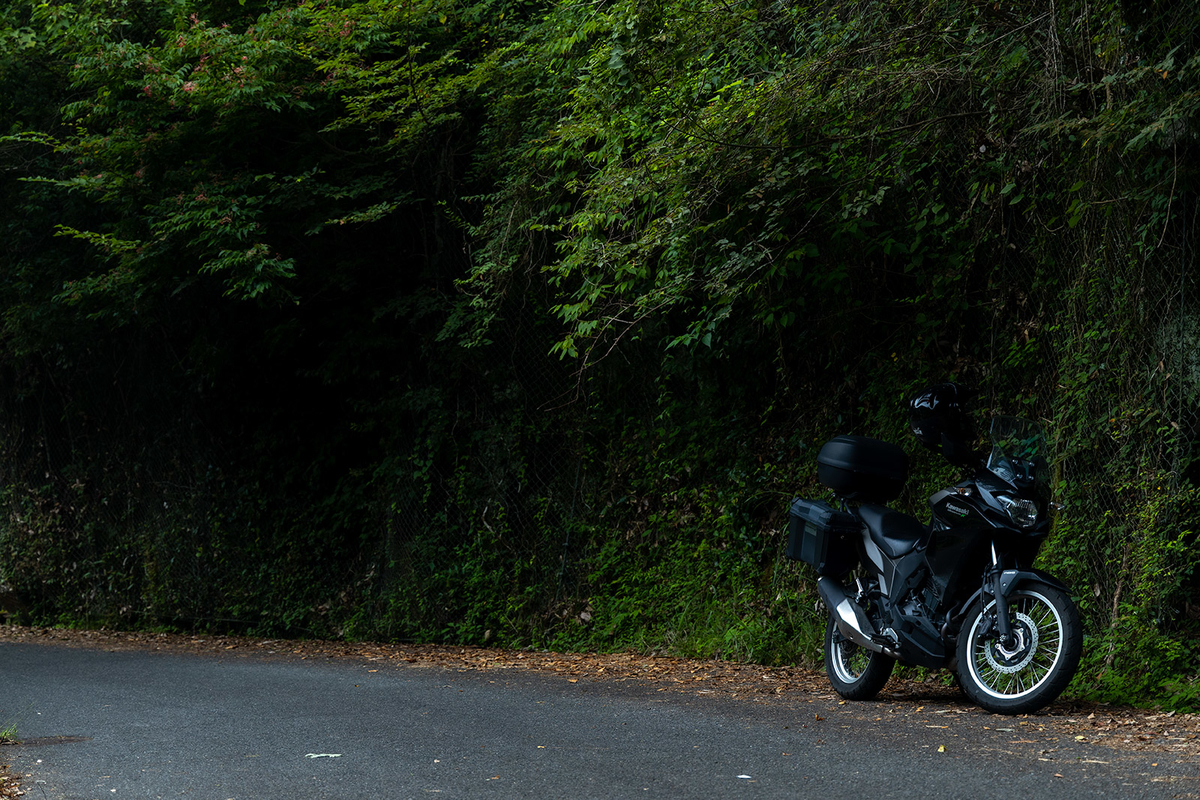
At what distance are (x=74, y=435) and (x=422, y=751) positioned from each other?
11.5 m

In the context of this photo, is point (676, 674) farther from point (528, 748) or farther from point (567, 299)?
point (567, 299)

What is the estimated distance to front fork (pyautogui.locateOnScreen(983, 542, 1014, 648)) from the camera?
555 cm

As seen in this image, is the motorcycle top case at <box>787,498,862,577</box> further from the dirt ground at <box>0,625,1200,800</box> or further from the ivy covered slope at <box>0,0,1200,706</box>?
the ivy covered slope at <box>0,0,1200,706</box>

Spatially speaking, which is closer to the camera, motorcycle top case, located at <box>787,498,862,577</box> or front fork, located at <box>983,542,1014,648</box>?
front fork, located at <box>983,542,1014,648</box>

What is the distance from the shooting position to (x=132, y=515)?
1401 cm

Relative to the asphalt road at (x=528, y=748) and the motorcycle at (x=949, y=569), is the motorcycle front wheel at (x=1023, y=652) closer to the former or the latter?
the motorcycle at (x=949, y=569)

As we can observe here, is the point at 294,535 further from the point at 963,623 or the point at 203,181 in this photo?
the point at 963,623

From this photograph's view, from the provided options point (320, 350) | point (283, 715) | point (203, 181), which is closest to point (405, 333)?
point (320, 350)

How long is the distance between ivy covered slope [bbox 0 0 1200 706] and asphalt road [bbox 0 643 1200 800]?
1.72m

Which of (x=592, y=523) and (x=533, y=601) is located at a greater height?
(x=592, y=523)

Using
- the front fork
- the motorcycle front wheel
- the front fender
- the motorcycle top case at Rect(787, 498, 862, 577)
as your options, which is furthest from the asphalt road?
the motorcycle top case at Rect(787, 498, 862, 577)

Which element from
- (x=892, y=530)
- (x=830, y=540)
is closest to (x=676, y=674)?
(x=830, y=540)

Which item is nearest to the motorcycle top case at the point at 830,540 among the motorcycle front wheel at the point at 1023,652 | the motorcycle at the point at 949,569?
the motorcycle at the point at 949,569

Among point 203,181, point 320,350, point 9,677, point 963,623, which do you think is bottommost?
point 9,677
